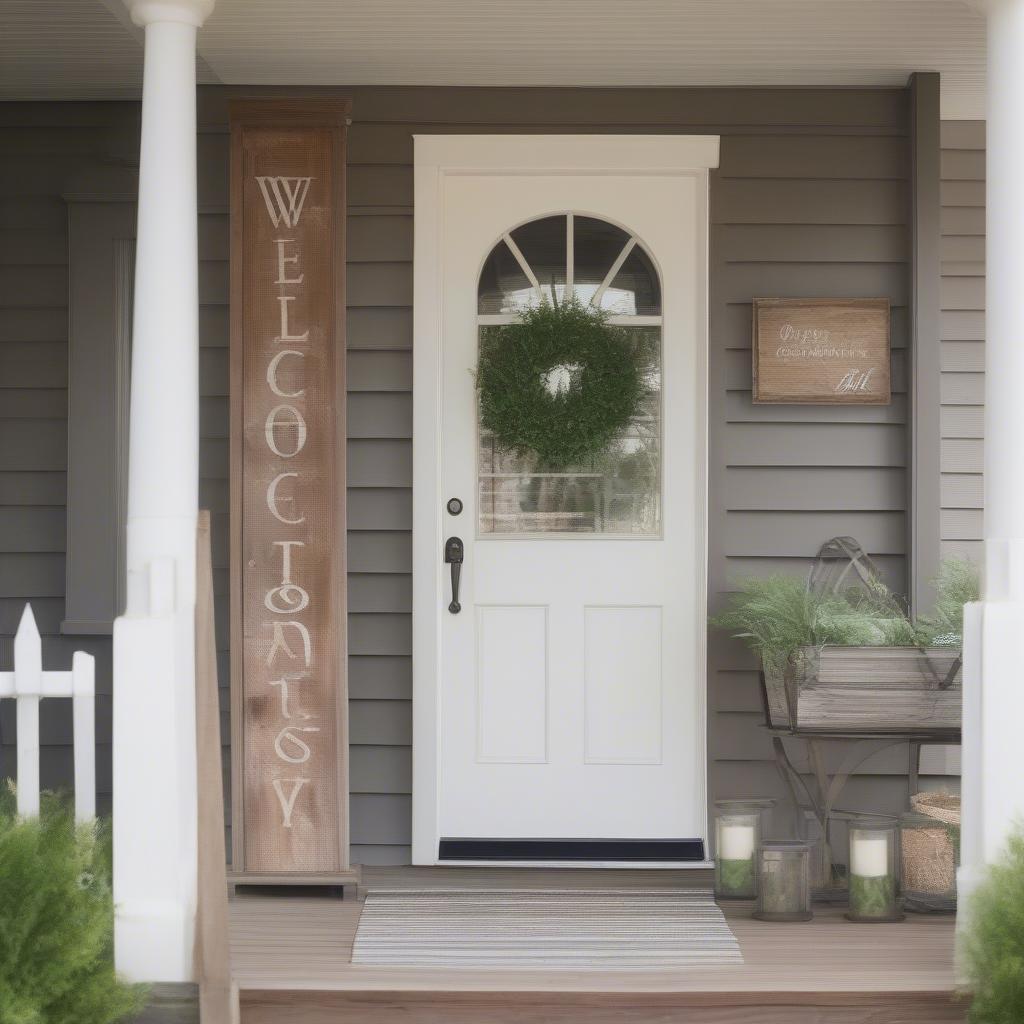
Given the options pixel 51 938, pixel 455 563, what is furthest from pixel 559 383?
pixel 51 938

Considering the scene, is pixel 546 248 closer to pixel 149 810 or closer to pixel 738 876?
pixel 738 876

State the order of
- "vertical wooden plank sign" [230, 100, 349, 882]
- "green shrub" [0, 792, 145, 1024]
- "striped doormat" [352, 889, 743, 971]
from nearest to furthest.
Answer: "green shrub" [0, 792, 145, 1024] → "striped doormat" [352, 889, 743, 971] → "vertical wooden plank sign" [230, 100, 349, 882]

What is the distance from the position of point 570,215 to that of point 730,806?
6.20 feet

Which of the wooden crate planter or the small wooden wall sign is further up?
the small wooden wall sign

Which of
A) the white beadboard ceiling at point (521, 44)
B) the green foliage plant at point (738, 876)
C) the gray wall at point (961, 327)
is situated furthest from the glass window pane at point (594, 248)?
the green foliage plant at point (738, 876)

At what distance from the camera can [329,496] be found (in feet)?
12.2

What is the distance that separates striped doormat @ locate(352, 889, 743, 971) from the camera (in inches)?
120

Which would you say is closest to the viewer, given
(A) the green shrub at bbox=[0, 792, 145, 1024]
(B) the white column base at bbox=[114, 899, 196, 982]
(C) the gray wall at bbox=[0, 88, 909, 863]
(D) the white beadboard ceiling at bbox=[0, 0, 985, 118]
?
(A) the green shrub at bbox=[0, 792, 145, 1024]

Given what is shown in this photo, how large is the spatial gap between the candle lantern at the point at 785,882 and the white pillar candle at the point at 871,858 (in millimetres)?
140

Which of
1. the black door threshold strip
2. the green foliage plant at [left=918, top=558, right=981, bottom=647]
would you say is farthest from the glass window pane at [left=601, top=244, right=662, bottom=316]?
the black door threshold strip

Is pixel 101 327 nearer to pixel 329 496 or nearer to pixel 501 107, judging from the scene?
pixel 329 496

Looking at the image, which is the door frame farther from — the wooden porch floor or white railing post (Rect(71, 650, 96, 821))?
white railing post (Rect(71, 650, 96, 821))

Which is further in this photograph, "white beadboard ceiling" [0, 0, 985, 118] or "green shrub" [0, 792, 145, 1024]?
"white beadboard ceiling" [0, 0, 985, 118]

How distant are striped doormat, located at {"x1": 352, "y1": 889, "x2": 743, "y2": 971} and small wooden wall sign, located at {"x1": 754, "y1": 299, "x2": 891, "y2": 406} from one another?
1556 millimetres
